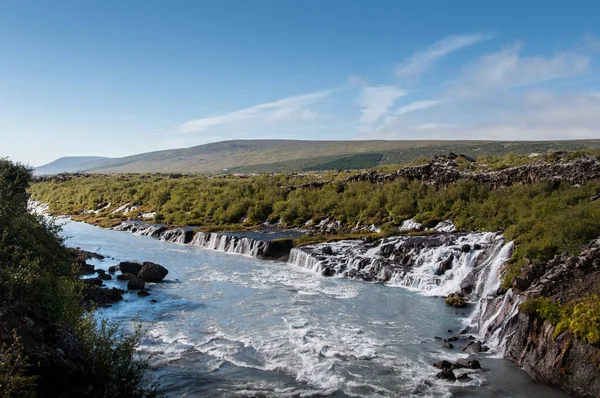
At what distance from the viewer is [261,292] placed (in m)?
38.8

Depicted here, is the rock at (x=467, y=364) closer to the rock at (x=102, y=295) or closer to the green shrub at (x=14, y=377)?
the green shrub at (x=14, y=377)

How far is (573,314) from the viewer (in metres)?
21.0

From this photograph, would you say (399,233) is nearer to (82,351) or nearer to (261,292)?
(261,292)

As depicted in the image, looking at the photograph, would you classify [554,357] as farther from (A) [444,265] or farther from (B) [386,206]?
(B) [386,206]

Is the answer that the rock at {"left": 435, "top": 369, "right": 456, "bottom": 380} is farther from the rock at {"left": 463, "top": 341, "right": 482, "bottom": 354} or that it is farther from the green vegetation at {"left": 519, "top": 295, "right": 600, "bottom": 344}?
the green vegetation at {"left": 519, "top": 295, "right": 600, "bottom": 344}

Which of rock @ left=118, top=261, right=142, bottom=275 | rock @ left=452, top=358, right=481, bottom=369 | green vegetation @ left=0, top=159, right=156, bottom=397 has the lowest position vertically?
rock @ left=452, top=358, right=481, bottom=369

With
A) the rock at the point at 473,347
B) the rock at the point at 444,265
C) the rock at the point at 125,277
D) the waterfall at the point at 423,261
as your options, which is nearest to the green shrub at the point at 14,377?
the rock at the point at 473,347

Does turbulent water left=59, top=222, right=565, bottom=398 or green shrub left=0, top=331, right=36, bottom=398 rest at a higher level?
green shrub left=0, top=331, right=36, bottom=398

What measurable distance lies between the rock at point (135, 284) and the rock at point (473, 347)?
88.2 feet

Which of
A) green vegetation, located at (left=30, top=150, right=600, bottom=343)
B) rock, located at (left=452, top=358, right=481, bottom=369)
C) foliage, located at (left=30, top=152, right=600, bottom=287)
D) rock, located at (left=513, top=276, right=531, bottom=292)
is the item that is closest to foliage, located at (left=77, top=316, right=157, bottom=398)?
rock, located at (left=452, top=358, right=481, bottom=369)

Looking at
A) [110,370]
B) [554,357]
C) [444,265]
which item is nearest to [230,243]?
[444,265]

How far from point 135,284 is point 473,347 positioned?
27.6m

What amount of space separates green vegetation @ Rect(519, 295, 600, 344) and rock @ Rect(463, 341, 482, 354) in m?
2.98

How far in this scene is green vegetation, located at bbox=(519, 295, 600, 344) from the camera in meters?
19.7
